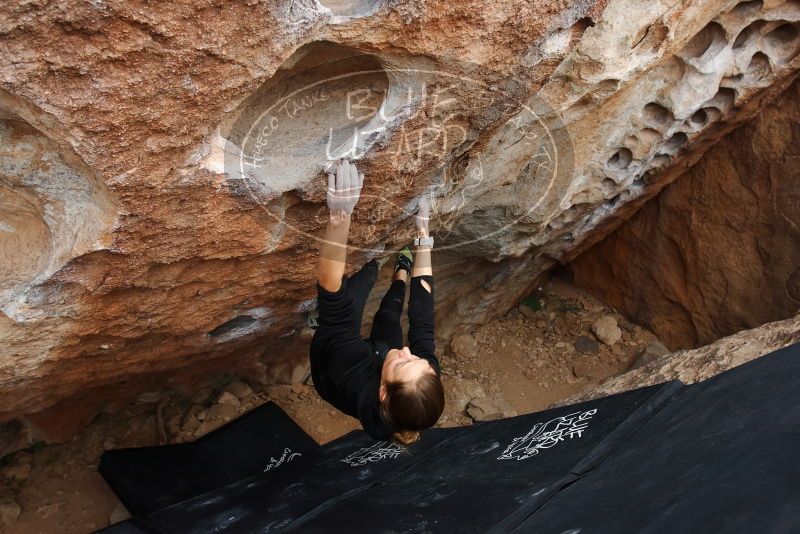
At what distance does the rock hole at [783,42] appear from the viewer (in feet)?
9.68

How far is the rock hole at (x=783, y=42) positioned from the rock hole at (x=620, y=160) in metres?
0.72

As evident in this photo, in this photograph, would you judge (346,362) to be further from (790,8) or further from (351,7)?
(790,8)

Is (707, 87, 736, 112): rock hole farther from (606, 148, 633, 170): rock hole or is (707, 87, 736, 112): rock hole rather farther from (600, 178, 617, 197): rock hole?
(600, 178, 617, 197): rock hole

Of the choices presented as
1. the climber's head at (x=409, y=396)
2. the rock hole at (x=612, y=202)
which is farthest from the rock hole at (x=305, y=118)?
the rock hole at (x=612, y=202)

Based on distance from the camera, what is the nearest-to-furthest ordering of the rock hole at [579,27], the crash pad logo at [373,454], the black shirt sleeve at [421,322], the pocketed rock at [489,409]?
1. the rock hole at [579,27]
2. the black shirt sleeve at [421,322]
3. the crash pad logo at [373,454]
4. the pocketed rock at [489,409]

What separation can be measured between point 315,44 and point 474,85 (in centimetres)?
55

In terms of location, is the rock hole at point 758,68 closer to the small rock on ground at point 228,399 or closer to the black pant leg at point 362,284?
the black pant leg at point 362,284

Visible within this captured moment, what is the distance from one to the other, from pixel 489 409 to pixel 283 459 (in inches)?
50.5


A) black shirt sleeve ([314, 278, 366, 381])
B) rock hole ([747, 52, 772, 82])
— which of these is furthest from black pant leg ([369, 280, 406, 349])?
rock hole ([747, 52, 772, 82])

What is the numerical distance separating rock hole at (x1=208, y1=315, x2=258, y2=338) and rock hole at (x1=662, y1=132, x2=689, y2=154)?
82.6 inches

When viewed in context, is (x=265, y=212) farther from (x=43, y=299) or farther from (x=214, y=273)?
(x=43, y=299)

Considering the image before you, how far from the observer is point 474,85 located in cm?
216

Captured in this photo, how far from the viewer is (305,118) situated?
84.1 inches

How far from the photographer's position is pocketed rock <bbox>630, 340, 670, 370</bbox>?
13.6 feet
